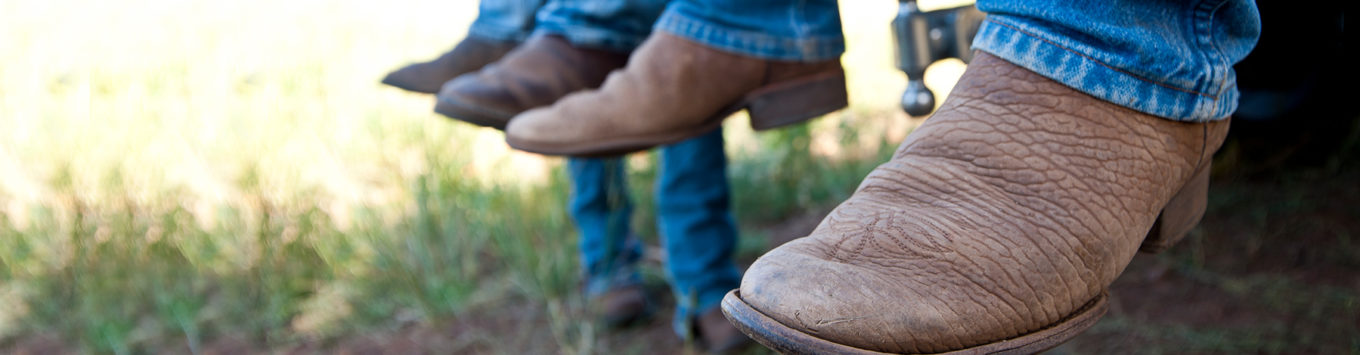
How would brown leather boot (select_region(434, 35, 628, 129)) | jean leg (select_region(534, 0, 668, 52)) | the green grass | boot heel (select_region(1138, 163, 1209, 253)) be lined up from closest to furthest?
boot heel (select_region(1138, 163, 1209, 253)), brown leather boot (select_region(434, 35, 628, 129)), jean leg (select_region(534, 0, 668, 52)), the green grass

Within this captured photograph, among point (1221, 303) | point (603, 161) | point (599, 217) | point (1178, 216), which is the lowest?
point (1221, 303)

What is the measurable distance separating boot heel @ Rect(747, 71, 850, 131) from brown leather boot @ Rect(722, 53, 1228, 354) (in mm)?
401

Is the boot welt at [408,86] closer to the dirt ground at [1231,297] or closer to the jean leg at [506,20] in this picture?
the jean leg at [506,20]

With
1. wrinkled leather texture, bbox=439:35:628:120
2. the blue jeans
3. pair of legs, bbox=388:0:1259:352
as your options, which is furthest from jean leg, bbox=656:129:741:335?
pair of legs, bbox=388:0:1259:352

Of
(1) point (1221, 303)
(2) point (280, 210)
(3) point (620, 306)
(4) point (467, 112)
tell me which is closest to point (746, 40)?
(4) point (467, 112)

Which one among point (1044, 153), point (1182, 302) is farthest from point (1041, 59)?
point (1182, 302)

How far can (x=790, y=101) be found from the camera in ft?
3.90

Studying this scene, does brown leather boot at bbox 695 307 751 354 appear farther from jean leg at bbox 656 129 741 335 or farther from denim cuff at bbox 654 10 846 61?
denim cuff at bbox 654 10 846 61

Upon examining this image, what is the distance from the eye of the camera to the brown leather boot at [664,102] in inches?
45.1

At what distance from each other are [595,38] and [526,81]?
135 millimetres

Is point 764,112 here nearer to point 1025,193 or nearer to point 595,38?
point 595,38

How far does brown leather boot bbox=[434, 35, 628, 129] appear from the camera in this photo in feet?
4.10

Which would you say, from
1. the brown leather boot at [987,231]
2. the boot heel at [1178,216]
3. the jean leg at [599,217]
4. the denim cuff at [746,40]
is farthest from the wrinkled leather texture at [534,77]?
the boot heel at [1178,216]

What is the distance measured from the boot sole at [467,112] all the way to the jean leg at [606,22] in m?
0.18
